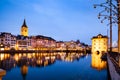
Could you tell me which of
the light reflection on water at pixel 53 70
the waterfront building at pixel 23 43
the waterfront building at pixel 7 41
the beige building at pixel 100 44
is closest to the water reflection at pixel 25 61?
the light reflection on water at pixel 53 70

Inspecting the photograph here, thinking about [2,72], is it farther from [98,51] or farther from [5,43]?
[5,43]

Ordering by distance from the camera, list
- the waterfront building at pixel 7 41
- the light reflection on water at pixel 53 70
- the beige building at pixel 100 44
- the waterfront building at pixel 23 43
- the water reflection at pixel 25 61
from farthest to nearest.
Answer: the waterfront building at pixel 23 43 → the waterfront building at pixel 7 41 → the beige building at pixel 100 44 → the water reflection at pixel 25 61 → the light reflection on water at pixel 53 70

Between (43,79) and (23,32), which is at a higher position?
(23,32)

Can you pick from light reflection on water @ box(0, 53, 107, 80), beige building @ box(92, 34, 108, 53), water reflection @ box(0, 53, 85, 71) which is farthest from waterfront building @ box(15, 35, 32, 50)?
light reflection on water @ box(0, 53, 107, 80)

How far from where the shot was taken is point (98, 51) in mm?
123500

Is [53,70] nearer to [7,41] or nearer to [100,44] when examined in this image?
[100,44]

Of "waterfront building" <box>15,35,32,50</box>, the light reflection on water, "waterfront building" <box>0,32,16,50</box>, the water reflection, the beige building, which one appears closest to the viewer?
the light reflection on water

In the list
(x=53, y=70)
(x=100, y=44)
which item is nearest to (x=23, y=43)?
(x=100, y=44)

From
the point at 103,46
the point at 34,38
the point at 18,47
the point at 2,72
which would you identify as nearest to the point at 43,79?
the point at 2,72

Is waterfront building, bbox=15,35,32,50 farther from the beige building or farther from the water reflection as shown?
the water reflection

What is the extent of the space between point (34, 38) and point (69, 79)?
16157 cm

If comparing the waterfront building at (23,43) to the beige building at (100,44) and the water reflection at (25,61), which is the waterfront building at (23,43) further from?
the water reflection at (25,61)

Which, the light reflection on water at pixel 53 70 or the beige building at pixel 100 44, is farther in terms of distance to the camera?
the beige building at pixel 100 44

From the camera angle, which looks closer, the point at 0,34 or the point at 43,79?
the point at 43,79
